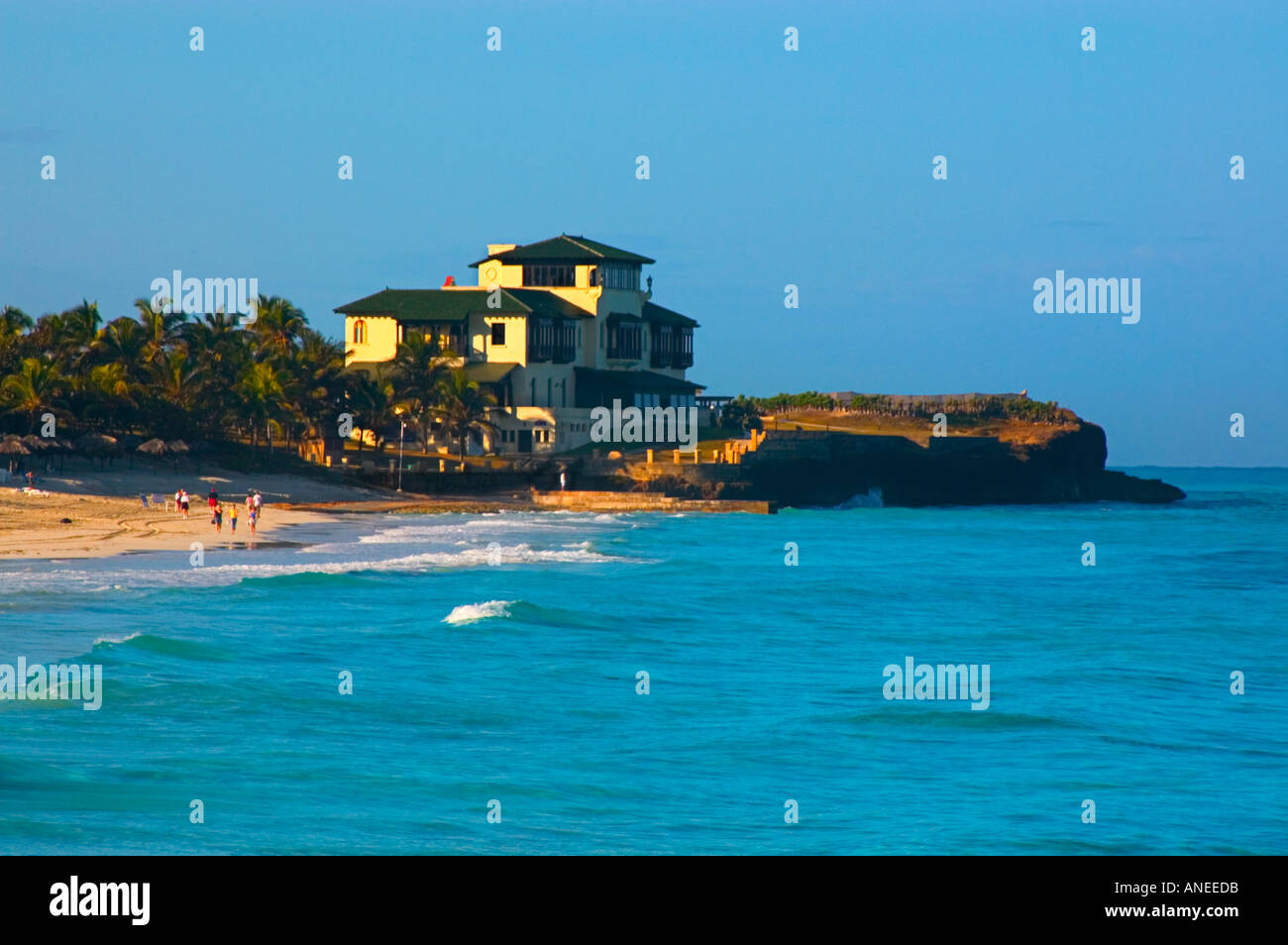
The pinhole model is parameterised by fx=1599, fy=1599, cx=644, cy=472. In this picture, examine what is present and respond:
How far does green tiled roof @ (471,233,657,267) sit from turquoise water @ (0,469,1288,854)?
2127 inches

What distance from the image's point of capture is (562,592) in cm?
3941

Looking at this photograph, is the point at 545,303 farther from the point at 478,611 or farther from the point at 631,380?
the point at 478,611

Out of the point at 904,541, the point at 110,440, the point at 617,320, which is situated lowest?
the point at 904,541

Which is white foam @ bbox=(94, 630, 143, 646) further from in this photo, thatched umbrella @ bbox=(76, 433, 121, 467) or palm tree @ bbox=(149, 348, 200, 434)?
palm tree @ bbox=(149, 348, 200, 434)

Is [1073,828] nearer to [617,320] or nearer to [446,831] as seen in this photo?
[446,831]

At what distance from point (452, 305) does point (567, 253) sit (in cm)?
800

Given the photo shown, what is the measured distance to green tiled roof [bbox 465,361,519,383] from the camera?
91062 mm

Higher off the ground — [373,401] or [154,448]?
[373,401]

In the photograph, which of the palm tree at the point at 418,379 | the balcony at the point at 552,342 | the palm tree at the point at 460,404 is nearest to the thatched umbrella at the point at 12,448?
the palm tree at the point at 418,379

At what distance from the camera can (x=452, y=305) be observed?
96.2m

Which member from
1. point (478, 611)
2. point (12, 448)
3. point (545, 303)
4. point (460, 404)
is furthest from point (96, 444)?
point (478, 611)
